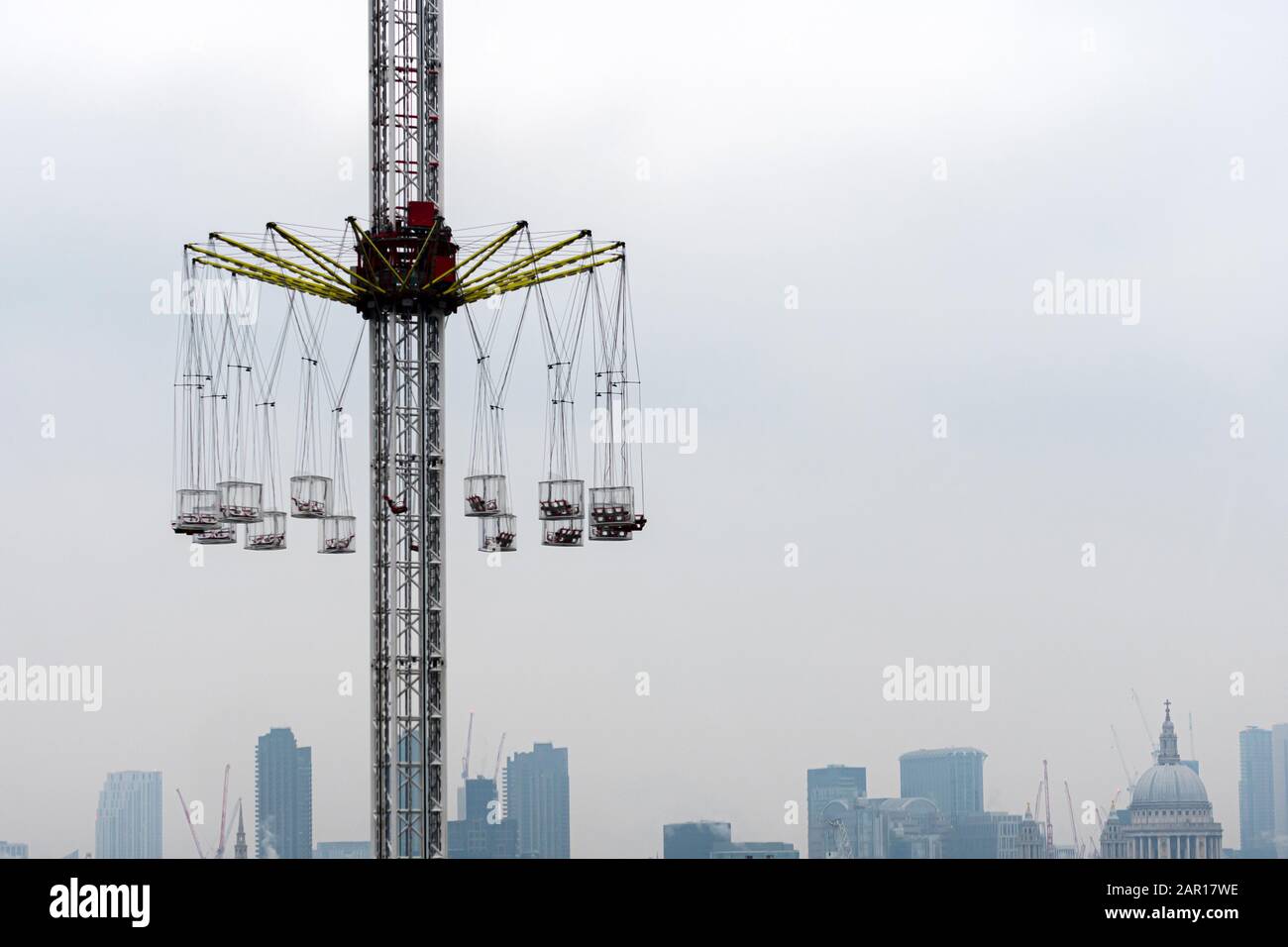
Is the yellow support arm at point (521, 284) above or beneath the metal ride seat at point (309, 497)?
above

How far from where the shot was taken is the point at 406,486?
123 meters

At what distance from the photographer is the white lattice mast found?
122125mm

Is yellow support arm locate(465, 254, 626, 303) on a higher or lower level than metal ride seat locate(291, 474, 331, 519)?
higher

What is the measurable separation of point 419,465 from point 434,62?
23003 millimetres

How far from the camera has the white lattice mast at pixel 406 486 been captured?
12212 cm

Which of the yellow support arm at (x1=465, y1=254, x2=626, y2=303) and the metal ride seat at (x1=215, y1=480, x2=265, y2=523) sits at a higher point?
the yellow support arm at (x1=465, y1=254, x2=626, y2=303)

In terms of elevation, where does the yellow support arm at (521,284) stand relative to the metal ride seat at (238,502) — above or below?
above
